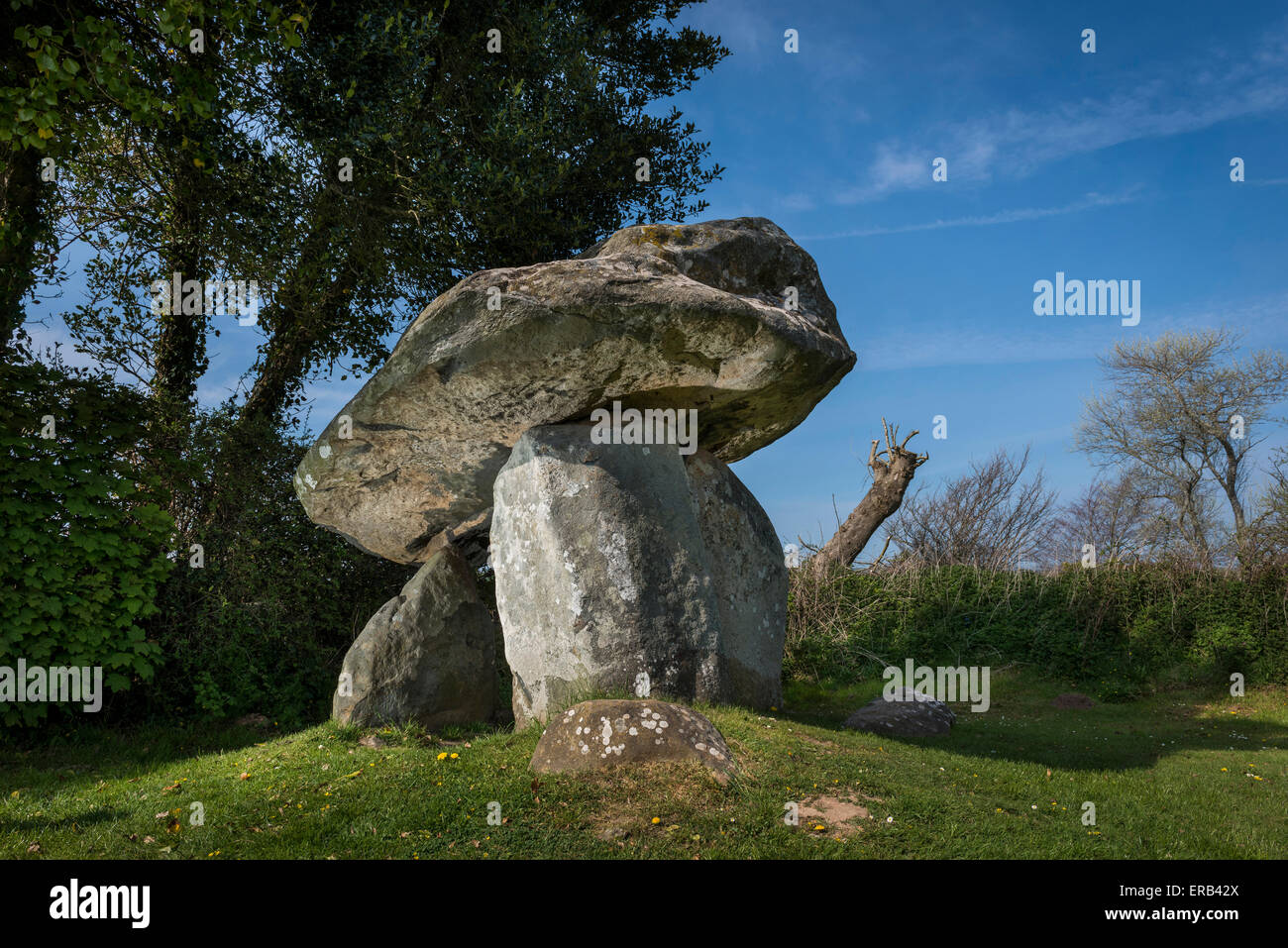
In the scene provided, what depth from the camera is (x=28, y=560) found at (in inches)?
404

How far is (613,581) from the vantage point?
27.5 feet

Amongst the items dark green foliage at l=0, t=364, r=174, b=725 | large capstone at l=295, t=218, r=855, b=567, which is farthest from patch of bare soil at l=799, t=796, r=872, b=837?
dark green foliage at l=0, t=364, r=174, b=725

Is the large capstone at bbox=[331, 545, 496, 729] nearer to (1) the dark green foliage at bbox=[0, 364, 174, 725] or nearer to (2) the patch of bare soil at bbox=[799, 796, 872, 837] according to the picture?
(1) the dark green foliage at bbox=[0, 364, 174, 725]

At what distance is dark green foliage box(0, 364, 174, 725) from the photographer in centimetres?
1011

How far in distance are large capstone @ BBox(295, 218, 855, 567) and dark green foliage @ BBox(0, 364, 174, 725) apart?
2.13 metres

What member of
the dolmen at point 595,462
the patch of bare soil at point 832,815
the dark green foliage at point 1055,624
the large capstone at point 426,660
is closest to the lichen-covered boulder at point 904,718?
the dolmen at point 595,462

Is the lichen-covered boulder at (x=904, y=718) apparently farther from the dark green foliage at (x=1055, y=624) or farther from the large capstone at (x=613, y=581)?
Answer: the dark green foliage at (x=1055, y=624)

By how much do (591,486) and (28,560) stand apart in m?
6.79

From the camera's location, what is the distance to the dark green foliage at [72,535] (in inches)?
398

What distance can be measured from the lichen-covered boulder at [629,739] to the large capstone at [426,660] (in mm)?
3326

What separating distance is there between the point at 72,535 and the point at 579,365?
647 cm

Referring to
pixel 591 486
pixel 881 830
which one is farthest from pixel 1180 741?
pixel 591 486

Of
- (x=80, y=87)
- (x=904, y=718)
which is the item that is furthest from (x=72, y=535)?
(x=904, y=718)
